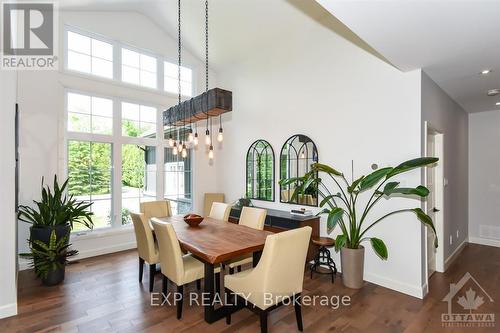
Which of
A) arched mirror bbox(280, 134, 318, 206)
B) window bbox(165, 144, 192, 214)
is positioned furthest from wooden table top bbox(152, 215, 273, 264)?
window bbox(165, 144, 192, 214)

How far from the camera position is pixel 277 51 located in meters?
4.75

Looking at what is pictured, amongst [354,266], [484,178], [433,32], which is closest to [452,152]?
[484,178]

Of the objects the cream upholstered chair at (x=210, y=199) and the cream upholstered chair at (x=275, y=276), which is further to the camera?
the cream upholstered chair at (x=210, y=199)

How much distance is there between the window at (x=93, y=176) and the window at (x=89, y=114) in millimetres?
265

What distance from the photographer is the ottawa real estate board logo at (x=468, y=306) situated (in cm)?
260

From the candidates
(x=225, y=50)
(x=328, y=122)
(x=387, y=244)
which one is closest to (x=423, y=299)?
(x=387, y=244)

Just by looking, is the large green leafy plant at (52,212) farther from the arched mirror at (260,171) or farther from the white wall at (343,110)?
the white wall at (343,110)

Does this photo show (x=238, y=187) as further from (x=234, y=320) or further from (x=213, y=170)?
(x=234, y=320)

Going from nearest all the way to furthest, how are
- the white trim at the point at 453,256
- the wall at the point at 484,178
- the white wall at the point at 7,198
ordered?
the white wall at the point at 7,198, the white trim at the point at 453,256, the wall at the point at 484,178

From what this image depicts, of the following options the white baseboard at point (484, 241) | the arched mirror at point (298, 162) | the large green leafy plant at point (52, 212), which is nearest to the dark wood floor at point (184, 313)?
the large green leafy plant at point (52, 212)

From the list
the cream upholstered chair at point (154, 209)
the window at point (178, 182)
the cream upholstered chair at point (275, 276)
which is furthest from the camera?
the window at point (178, 182)

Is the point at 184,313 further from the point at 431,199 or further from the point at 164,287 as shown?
the point at 431,199

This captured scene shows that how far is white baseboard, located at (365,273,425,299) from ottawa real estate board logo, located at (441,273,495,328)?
282 millimetres

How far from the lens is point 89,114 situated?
4645mm
